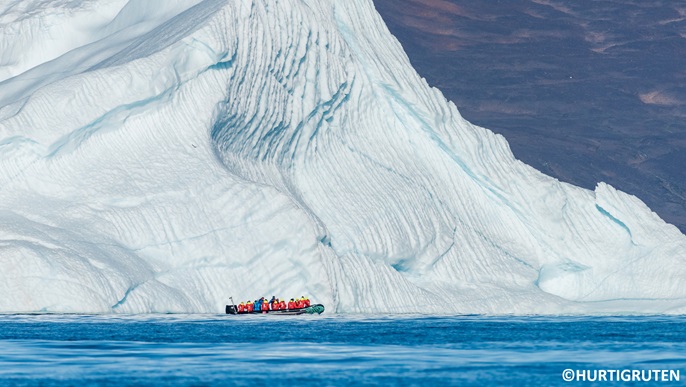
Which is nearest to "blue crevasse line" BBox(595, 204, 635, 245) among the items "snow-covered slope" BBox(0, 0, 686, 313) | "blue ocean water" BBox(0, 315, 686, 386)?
"snow-covered slope" BBox(0, 0, 686, 313)

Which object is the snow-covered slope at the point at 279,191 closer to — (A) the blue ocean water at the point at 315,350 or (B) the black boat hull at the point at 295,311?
(B) the black boat hull at the point at 295,311

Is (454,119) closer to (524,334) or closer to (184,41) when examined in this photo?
(184,41)

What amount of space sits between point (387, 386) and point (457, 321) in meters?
22.7

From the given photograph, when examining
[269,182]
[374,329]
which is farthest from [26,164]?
[374,329]

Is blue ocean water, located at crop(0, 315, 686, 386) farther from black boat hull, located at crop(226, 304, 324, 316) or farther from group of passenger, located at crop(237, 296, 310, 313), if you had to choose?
group of passenger, located at crop(237, 296, 310, 313)

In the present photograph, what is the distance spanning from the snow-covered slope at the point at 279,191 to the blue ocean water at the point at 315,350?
2.00 metres

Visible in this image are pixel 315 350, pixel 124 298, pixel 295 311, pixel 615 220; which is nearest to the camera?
pixel 315 350

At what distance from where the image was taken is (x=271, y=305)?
53531 millimetres

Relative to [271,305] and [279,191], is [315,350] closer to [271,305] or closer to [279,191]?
[271,305]

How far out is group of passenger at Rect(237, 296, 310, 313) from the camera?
52.6 m

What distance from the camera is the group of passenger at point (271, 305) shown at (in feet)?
172

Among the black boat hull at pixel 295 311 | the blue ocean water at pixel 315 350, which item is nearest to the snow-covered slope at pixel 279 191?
the black boat hull at pixel 295 311

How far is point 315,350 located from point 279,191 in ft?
55.9

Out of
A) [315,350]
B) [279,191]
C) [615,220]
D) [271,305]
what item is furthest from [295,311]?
[615,220]
